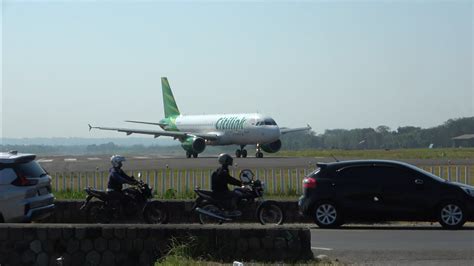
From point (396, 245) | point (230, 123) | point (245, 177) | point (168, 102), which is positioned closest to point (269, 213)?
point (245, 177)

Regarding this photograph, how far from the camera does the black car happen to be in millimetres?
17688

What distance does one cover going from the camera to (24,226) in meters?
12.6

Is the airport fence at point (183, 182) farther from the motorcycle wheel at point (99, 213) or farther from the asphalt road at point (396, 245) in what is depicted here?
the asphalt road at point (396, 245)

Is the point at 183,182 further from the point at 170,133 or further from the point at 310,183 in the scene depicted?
the point at 170,133

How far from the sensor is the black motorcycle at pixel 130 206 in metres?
18.2

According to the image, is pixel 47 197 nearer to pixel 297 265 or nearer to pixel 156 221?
pixel 156 221

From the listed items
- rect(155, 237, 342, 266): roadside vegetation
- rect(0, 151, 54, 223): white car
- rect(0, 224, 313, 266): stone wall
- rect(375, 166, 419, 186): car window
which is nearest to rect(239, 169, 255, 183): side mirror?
rect(375, 166, 419, 186): car window

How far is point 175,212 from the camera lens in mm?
19656

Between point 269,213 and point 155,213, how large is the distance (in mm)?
2338

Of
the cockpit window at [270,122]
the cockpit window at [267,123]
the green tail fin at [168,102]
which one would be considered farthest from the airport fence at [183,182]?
the green tail fin at [168,102]

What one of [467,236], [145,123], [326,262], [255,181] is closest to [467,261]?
[326,262]

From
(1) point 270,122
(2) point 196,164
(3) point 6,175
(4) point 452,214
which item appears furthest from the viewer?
(1) point 270,122

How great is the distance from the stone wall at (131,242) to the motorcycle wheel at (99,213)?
5.66 meters

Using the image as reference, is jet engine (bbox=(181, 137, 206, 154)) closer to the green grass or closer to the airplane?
the airplane
